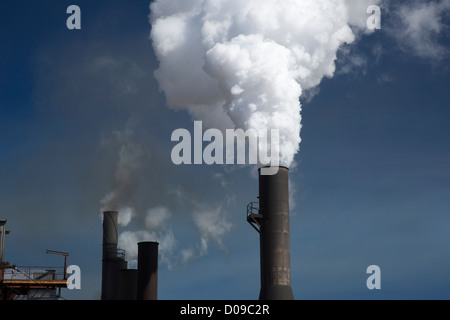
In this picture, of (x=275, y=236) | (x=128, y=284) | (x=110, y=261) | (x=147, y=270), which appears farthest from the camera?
(x=110, y=261)

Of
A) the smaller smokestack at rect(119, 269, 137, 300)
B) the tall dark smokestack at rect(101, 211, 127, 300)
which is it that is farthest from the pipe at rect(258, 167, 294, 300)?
the tall dark smokestack at rect(101, 211, 127, 300)

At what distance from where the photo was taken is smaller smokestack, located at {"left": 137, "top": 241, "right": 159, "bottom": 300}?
45.3m

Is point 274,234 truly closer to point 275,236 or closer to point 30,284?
point 275,236

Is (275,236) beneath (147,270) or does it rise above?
above

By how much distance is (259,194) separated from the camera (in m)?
41.3

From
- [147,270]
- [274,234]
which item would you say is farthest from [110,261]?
[274,234]

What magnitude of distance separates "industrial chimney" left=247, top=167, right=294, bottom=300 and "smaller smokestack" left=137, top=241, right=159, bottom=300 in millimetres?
8645

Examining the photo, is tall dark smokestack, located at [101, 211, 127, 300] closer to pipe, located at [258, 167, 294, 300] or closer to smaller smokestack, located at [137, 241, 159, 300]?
smaller smokestack, located at [137, 241, 159, 300]

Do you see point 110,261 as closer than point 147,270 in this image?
No

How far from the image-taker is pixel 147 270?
151 ft

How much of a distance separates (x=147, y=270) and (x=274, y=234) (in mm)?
10537
